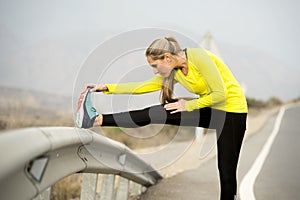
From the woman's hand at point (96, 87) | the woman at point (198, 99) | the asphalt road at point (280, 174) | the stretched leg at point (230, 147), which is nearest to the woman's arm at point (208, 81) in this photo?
the woman at point (198, 99)

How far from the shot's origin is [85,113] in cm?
402

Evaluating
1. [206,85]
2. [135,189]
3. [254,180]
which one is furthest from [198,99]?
[254,180]

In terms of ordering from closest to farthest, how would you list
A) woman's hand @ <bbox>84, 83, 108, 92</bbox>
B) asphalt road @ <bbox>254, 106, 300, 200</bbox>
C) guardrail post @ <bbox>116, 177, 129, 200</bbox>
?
woman's hand @ <bbox>84, 83, 108, 92</bbox>, guardrail post @ <bbox>116, 177, 129, 200</bbox>, asphalt road @ <bbox>254, 106, 300, 200</bbox>

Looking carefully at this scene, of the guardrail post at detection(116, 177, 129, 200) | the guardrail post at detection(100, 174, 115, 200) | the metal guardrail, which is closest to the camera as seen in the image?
the metal guardrail

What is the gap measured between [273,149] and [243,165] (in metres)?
3.24

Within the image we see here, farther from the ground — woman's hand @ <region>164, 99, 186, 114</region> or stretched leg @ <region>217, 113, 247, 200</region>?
woman's hand @ <region>164, 99, 186, 114</region>

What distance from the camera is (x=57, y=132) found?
2904 mm

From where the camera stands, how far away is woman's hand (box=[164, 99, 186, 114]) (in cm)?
441

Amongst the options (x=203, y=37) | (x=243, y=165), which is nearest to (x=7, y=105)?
(x=243, y=165)

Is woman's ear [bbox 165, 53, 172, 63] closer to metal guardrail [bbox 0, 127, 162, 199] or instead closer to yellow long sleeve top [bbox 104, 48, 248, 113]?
yellow long sleeve top [bbox 104, 48, 248, 113]

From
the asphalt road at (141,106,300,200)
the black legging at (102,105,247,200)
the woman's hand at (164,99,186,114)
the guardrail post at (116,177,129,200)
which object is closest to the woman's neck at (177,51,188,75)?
the woman's hand at (164,99,186,114)

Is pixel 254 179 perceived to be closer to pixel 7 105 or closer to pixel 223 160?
pixel 223 160

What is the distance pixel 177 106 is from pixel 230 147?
0.67 m

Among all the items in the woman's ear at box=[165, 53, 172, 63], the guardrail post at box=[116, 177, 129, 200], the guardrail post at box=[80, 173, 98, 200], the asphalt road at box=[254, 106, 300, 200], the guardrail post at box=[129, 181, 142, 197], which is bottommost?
the asphalt road at box=[254, 106, 300, 200]
